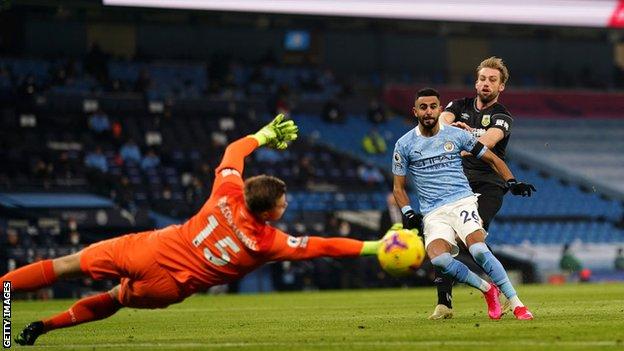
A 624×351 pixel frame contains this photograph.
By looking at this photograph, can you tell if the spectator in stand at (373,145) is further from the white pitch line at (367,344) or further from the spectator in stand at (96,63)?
the white pitch line at (367,344)

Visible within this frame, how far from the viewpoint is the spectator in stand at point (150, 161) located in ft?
104

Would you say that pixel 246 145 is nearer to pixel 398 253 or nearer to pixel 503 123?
pixel 398 253

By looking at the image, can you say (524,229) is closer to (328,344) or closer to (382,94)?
(382,94)

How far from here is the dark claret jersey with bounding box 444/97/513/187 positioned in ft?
38.5

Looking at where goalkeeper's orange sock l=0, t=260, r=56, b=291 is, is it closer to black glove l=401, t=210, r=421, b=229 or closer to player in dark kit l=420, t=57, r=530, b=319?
black glove l=401, t=210, r=421, b=229

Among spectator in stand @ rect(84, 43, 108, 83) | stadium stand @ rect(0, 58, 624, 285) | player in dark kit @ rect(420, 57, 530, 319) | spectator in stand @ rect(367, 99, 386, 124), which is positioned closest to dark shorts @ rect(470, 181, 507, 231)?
player in dark kit @ rect(420, 57, 530, 319)

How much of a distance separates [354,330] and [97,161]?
70.3 feet

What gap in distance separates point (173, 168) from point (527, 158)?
14035 mm

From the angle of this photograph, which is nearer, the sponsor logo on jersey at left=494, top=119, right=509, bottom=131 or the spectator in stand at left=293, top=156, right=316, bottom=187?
the sponsor logo on jersey at left=494, top=119, right=509, bottom=131

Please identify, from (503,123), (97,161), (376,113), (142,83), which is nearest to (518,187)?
(503,123)

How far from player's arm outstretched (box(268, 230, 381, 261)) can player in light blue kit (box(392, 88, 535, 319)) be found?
2.63 m

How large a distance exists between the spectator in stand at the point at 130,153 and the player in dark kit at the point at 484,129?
67.4ft

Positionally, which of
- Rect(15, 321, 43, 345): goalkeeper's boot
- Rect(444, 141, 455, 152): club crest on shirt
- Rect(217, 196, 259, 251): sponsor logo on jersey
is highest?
Rect(444, 141, 455, 152): club crest on shirt

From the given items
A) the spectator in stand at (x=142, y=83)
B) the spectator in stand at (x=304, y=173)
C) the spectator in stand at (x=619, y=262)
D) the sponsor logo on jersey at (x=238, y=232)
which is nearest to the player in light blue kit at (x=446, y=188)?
the sponsor logo on jersey at (x=238, y=232)
